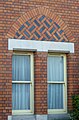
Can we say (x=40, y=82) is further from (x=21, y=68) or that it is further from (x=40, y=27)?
(x=40, y=27)

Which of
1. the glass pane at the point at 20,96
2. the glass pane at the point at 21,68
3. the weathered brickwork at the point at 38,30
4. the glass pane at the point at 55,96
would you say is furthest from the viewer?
the glass pane at the point at 55,96

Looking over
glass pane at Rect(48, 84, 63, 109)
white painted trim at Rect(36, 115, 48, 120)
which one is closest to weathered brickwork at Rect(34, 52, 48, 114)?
white painted trim at Rect(36, 115, 48, 120)

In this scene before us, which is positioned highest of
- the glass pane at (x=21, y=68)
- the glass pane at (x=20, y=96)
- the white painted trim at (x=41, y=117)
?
the glass pane at (x=21, y=68)

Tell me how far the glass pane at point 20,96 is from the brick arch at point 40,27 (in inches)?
60.0

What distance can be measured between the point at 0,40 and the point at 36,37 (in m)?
1.18

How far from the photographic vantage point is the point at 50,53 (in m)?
12.0

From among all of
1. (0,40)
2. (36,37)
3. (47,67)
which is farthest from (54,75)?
(0,40)

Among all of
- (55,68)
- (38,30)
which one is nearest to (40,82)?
(55,68)

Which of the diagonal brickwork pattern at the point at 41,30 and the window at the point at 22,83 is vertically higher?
the diagonal brickwork pattern at the point at 41,30

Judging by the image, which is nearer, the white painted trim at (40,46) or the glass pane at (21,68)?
the white painted trim at (40,46)

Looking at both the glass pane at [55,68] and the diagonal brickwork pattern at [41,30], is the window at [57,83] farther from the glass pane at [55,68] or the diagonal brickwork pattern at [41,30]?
the diagonal brickwork pattern at [41,30]

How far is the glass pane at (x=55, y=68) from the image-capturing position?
39.4ft

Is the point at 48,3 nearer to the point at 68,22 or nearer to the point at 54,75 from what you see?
the point at 68,22

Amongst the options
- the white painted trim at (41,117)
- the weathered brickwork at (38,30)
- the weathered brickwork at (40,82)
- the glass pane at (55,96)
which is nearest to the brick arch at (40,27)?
the weathered brickwork at (38,30)
